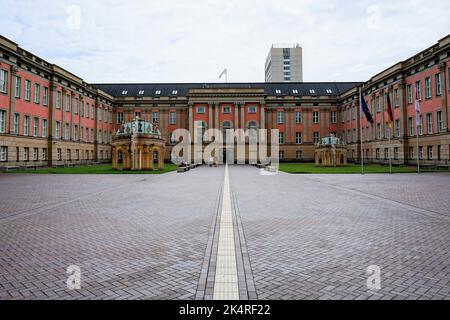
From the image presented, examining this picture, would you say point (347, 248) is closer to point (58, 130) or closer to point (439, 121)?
point (439, 121)

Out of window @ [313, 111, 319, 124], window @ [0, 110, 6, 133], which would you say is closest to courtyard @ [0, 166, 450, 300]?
window @ [0, 110, 6, 133]

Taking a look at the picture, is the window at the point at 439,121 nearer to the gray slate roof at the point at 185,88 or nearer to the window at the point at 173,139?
the gray slate roof at the point at 185,88

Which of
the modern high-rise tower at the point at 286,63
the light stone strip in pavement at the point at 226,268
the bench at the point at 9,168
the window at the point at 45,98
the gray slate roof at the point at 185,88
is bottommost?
the light stone strip in pavement at the point at 226,268

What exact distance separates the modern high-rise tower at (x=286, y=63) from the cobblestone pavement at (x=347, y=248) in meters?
142

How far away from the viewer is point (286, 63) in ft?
481

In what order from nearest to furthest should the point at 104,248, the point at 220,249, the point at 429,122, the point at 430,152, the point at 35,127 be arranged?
the point at 220,249 < the point at 104,248 < the point at 430,152 < the point at 429,122 < the point at 35,127

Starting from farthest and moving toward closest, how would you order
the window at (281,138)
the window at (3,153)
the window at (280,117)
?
the window at (280,117) < the window at (281,138) < the window at (3,153)

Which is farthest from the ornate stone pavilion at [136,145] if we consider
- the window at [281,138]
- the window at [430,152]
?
the window at [281,138]

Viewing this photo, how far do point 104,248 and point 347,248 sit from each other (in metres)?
4.96

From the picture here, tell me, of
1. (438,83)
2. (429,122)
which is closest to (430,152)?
(429,122)

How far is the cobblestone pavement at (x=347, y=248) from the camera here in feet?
14.1

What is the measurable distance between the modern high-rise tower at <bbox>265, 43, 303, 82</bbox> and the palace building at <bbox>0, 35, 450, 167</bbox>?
7398 cm

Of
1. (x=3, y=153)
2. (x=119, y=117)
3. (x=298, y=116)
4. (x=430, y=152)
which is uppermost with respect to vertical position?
(x=298, y=116)
